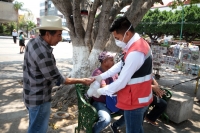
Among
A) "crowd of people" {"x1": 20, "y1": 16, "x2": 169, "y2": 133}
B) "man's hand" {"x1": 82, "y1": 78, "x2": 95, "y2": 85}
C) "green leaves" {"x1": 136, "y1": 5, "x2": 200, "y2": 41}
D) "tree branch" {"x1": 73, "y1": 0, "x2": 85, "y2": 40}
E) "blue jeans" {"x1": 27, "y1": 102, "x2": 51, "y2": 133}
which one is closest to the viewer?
"crowd of people" {"x1": 20, "y1": 16, "x2": 169, "y2": 133}

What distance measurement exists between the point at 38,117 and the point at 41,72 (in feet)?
1.85

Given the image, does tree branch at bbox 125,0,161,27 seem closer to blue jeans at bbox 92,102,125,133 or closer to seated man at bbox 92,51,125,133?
seated man at bbox 92,51,125,133

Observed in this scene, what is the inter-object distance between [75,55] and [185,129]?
2.93 metres

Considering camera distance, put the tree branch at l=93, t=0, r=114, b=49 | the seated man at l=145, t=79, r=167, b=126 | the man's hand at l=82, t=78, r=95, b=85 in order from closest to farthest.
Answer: the man's hand at l=82, t=78, r=95, b=85, the seated man at l=145, t=79, r=167, b=126, the tree branch at l=93, t=0, r=114, b=49

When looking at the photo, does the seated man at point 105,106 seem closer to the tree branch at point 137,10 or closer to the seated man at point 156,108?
the seated man at point 156,108

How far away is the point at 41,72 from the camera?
1.94 meters

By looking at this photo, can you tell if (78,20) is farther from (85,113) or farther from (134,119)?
(134,119)

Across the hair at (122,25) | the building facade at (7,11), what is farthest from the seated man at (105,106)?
the building facade at (7,11)

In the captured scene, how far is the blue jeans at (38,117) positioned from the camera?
209 cm

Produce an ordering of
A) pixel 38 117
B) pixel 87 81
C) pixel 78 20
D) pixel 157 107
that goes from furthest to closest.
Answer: pixel 78 20, pixel 157 107, pixel 87 81, pixel 38 117

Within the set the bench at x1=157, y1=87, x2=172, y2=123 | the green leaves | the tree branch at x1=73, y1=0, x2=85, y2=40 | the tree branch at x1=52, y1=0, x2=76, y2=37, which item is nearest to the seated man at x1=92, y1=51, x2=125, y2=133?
the bench at x1=157, y1=87, x2=172, y2=123

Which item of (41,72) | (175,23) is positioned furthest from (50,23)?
(175,23)

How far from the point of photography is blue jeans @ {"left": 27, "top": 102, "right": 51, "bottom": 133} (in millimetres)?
2090

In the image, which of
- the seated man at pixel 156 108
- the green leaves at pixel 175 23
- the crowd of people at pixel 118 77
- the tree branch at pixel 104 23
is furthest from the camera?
the green leaves at pixel 175 23
